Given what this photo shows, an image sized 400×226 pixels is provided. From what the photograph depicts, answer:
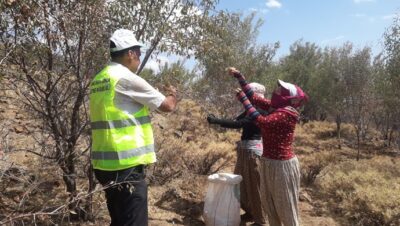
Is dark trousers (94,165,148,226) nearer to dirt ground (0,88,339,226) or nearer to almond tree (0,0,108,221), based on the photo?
almond tree (0,0,108,221)

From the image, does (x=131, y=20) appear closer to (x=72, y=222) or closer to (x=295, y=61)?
(x=72, y=222)

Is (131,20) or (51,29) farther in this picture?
(131,20)

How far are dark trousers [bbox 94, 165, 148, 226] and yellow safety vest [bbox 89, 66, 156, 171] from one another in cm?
6

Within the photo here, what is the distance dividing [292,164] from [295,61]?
1877cm

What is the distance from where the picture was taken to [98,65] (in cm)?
442

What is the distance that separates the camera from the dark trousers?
3000 mm

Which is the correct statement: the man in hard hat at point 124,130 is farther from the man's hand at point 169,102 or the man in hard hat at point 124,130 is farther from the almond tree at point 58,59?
the almond tree at point 58,59

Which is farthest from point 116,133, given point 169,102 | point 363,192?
point 363,192

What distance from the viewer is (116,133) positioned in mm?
2975

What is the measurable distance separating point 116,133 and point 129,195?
1.43ft

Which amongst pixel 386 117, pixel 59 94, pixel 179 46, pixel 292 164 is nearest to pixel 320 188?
pixel 292 164

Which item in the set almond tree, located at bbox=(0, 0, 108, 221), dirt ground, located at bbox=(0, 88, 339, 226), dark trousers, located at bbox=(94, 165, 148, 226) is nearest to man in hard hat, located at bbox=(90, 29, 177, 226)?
dark trousers, located at bbox=(94, 165, 148, 226)

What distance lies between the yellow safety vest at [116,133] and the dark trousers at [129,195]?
0.06m

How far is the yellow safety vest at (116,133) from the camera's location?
2.97 metres
